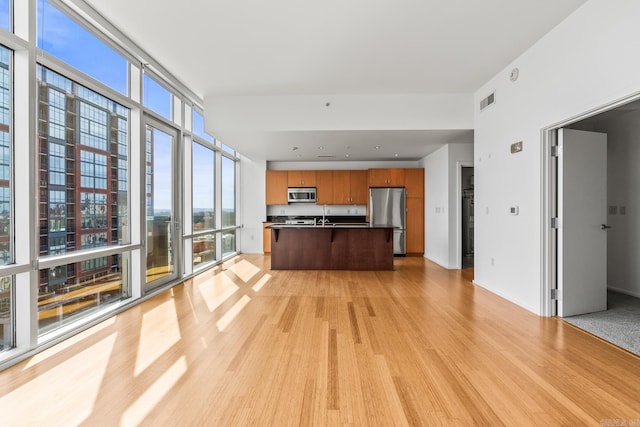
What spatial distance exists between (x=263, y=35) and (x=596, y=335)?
429 centimetres

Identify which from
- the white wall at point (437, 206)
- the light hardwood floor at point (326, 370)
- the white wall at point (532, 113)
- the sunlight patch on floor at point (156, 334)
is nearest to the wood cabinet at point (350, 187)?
the white wall at point (437, 206)

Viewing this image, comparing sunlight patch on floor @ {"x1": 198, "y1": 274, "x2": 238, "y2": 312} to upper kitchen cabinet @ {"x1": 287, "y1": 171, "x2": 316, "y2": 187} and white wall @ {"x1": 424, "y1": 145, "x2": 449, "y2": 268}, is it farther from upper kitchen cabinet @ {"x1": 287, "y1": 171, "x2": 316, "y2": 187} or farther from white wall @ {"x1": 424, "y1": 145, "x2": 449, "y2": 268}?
white wall @ {"x1": 424, "y1": 145, "x2": 449, "y2": 268}

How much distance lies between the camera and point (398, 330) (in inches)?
123

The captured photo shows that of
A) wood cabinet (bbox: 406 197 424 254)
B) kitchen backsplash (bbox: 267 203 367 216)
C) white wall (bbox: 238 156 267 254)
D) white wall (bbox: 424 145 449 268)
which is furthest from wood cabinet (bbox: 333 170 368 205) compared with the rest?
white wall (bbox: 238 156 267 254)

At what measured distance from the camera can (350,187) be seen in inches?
340

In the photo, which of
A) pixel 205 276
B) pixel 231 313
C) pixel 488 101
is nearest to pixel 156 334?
pixel 231 313

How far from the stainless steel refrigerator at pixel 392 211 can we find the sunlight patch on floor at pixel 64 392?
6441mm

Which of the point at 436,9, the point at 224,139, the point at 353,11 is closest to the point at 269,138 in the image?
the point at 224,139

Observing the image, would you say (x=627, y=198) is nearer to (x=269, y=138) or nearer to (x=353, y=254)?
(x=353, y=254)

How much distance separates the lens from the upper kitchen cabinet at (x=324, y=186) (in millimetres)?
8609

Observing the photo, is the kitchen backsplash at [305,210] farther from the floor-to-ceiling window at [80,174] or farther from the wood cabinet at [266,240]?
the floor-to-ceiling window at [80,174]

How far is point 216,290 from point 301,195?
433 cm

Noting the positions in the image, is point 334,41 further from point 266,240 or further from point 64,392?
point 266,240

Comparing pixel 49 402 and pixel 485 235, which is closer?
pixel 49 402
